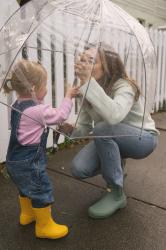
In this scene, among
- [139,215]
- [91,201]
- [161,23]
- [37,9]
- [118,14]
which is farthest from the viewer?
[161,23]

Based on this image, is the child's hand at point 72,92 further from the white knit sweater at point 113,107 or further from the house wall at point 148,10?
the house wall at point 148,10

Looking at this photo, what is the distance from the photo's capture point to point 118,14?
2129 millimetres

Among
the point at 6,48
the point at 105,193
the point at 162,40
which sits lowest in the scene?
the point at 105,193

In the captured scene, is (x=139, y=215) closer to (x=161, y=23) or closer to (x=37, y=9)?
(x=37, y=9)

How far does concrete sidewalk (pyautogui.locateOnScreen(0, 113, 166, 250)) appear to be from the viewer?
2.27m

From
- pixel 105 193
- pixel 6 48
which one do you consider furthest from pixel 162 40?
pixel 6 48

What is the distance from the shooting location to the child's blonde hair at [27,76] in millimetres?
2076

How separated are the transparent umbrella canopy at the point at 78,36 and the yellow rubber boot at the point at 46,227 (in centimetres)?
56

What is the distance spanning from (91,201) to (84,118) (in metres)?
0.74

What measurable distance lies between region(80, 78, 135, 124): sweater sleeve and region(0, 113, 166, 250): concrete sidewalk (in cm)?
78

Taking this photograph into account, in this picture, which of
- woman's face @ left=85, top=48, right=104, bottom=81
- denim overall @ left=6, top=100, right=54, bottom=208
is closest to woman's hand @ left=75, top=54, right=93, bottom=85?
woman's face @ left=85, top=48, right=104, bottom=81

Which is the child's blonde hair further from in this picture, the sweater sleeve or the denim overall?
the sweater sleeve

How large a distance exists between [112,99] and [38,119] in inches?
18.6

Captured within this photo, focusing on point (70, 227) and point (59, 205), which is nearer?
point (70, 227)
